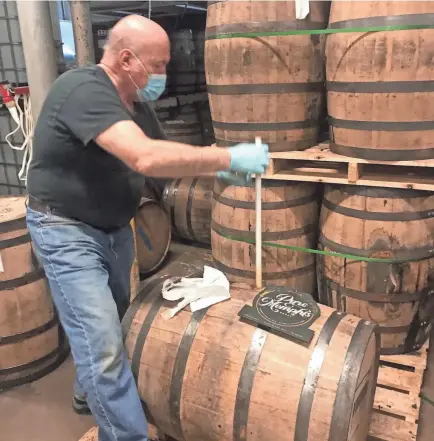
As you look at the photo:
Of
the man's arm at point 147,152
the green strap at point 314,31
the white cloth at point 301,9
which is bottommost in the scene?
the man's arm at point 147,152

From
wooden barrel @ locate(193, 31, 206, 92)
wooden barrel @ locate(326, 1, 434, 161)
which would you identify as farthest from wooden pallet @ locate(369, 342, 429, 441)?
wooden barrel @ locate(193, 31, 206, 92)

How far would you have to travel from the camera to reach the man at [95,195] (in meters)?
2.08

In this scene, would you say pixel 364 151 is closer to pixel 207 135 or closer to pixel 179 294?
pixel 179 294

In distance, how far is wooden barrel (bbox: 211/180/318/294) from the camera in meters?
3.34

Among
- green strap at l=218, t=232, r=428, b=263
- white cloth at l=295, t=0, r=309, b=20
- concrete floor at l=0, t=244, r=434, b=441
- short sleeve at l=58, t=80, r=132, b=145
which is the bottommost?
concrete floor at l=0, t=244, r=434, b=441

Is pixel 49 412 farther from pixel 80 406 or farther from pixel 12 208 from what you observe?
pixel 12 208

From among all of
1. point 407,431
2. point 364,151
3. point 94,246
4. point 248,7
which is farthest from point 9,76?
point 407,431

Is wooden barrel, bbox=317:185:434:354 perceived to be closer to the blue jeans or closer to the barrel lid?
the blue jeans

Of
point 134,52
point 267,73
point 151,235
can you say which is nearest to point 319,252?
point 267,73

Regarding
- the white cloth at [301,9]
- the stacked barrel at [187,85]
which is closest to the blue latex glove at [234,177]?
the white cloth at [301,9]

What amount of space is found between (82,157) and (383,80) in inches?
66.1

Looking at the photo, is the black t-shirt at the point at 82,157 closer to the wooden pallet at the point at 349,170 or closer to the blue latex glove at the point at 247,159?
the blue latex glove at the point at 247,159

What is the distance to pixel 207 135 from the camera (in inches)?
284

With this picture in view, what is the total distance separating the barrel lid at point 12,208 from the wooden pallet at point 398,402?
2478mm
